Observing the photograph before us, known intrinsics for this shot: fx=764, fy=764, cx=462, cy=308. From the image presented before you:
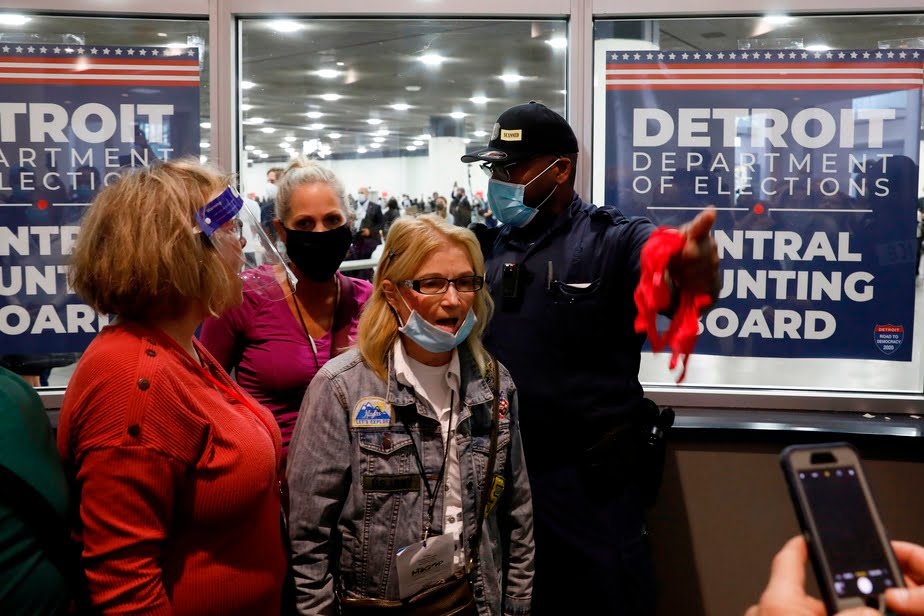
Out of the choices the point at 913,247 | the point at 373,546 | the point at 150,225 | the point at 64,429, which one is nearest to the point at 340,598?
the point at 373,546

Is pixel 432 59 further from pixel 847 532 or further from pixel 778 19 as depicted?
pixel 847 532

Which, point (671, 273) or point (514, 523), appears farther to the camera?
point (514, 523)

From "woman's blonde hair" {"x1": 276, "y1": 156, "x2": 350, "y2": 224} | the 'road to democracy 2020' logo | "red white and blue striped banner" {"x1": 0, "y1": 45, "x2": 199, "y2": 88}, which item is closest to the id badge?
"woman's blonde hair" {"x1": 276, "y1": 156, "x2": 350, "y2": 224}

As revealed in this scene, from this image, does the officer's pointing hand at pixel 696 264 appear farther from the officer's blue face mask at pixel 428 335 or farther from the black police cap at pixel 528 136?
the black police cap at pixel 528 136

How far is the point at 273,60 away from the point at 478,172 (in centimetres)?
96

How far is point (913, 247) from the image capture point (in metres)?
2.87

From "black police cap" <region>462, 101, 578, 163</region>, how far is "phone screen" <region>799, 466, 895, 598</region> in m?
1.53

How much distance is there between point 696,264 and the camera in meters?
1.45

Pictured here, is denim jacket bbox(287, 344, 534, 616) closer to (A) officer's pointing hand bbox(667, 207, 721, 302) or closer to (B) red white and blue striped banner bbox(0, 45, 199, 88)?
(A) officer's pointing hand bbox(667, 207, 721, 302)

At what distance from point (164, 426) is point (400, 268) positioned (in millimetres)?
736

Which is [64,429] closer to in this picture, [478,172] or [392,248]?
[392,248]

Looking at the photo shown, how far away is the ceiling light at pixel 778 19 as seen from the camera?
291 cm

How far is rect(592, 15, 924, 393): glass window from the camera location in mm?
2867

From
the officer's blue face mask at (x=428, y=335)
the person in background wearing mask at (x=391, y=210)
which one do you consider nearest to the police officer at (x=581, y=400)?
the officer's blue face mask at (x=428, y=335)
